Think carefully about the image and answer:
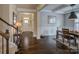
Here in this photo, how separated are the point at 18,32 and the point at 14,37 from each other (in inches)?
5.0

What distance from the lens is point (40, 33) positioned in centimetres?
251

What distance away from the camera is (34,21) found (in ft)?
8.83

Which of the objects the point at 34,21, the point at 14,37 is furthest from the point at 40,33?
the point at 14,37

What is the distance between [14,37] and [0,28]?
38cm

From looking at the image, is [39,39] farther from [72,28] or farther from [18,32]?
[72,28]

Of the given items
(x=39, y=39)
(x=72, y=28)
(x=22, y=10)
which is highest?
(x=22, y=10)

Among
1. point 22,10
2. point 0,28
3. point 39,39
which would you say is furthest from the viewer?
point 39,39

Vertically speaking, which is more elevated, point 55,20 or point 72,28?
point 55,20
